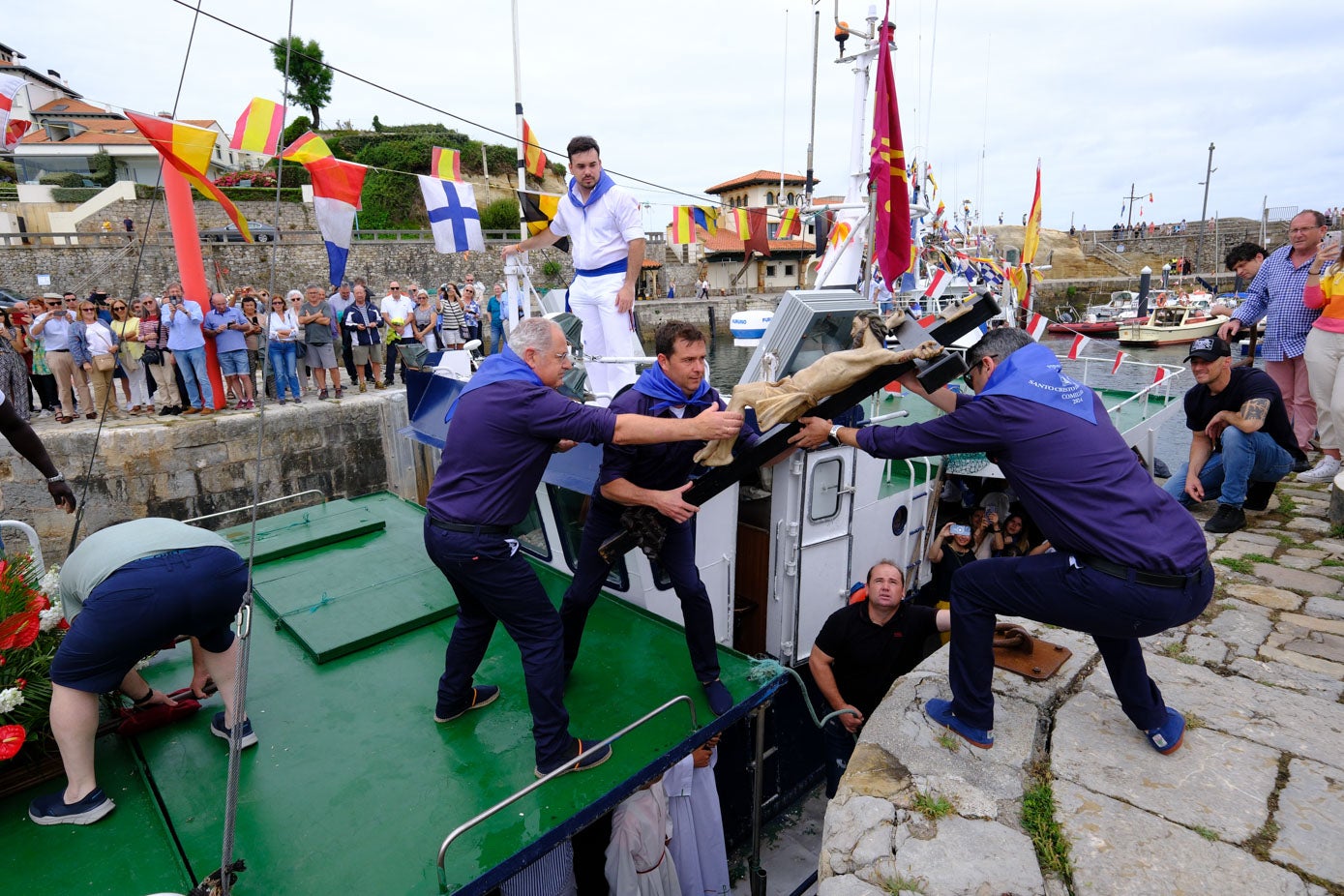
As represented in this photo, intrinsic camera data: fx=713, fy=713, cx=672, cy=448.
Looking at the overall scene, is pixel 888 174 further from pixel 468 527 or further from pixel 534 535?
pixel 468 527

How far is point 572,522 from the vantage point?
489cm

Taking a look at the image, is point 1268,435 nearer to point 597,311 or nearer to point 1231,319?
point 1231,319

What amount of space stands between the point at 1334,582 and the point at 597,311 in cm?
538

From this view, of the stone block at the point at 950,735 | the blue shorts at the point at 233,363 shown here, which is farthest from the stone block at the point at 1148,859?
the blue shorts at the point at 233,363

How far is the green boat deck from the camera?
2824 mm

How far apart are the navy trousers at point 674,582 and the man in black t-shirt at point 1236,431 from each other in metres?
4.38

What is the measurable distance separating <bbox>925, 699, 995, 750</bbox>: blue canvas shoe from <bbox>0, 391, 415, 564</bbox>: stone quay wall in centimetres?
899

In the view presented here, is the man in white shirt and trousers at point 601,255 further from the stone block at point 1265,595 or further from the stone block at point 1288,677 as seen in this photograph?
the stone block at point 1265,595

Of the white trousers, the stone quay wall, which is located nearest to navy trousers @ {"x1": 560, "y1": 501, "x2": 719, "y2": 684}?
the white trousers

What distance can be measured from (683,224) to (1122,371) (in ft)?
81.8

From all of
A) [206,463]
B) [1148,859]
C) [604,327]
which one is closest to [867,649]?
[1148,859]

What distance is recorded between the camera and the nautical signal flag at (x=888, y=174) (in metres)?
6.31

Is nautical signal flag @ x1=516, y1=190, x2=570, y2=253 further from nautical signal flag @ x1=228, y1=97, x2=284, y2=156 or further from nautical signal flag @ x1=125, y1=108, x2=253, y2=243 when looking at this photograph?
nautical signal flag @ x1=125, y1=108, x2=253, y2=243

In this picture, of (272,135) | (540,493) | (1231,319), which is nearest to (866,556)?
(540,493)
